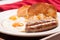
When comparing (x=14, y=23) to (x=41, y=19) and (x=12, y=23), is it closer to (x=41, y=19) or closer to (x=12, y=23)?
(x=12, y=23)

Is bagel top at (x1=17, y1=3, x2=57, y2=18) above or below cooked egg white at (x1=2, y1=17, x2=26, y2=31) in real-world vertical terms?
above

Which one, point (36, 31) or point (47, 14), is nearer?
point (36, 31)

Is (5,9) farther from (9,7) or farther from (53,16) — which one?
(53,16)

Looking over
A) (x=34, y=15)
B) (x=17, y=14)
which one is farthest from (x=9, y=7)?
A: (x=34, y=15)

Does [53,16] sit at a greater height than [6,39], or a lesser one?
greater

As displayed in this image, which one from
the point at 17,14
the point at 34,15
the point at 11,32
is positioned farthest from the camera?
the point at 17,14

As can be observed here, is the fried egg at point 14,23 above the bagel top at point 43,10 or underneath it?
underneath

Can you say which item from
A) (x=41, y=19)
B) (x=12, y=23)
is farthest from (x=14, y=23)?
(x=41, y=19)

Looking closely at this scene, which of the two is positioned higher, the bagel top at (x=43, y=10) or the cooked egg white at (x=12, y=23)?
the bagel top at (x=43, y=10)
